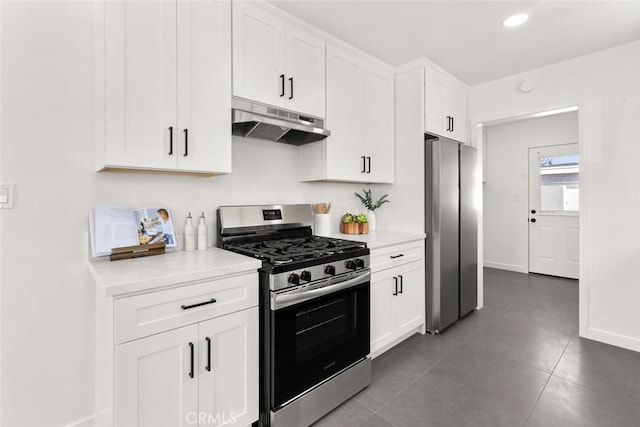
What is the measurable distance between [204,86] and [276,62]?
1.92ft

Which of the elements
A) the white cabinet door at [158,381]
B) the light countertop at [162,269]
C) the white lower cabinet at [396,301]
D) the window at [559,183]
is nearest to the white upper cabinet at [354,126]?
the white lower cabinet at [396,301]

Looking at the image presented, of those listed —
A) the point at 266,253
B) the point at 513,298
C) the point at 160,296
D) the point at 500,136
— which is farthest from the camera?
the point at 500,136

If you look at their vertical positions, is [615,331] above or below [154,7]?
below

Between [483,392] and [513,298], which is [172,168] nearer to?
[483,392]

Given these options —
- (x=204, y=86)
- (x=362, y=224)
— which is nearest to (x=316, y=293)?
(x=362, y=224)

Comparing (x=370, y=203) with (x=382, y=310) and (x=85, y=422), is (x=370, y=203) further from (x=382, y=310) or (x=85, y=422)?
(x=85, y=422)

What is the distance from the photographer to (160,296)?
1.32m

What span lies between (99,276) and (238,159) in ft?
3.98

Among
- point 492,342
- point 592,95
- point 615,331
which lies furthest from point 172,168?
point 615,331

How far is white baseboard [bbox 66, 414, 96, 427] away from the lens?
1649mm

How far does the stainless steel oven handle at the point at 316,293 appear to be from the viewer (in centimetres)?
161

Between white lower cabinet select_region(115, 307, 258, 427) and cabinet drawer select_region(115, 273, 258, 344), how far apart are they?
0.04 metres

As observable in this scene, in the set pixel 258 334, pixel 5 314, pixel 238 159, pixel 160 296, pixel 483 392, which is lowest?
pixel 483 392

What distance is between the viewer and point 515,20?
232cm
